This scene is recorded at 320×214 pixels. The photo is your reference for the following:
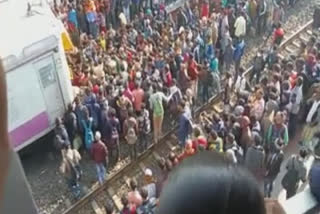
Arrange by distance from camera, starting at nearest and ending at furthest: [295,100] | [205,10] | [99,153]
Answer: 1. [99,153]
2. [295,100]
3. [205,10]

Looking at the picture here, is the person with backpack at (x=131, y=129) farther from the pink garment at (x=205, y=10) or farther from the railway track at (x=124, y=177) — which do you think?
the pink garment at (x=205, y=10)

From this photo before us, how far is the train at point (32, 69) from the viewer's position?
29.2ft

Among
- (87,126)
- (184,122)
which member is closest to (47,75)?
(87,126)

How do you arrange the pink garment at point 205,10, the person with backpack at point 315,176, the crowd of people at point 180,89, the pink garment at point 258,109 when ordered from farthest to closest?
the pink garment at point 205,10 < the pink garment at point 258,109 < the crowd of people at point 180,89 < the person with backpack at point 315,176

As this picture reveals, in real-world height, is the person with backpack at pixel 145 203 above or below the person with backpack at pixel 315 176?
below

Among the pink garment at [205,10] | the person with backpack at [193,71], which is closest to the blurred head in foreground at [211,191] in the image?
the person with backpack at [193,71]

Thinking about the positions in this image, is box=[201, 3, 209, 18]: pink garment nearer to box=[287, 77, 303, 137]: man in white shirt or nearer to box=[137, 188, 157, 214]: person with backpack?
box=[287, 77, 303, 137]: man in white shirt

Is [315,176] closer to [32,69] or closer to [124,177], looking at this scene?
[124,177]

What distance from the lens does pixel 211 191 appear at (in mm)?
1170

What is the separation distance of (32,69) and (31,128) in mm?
1107

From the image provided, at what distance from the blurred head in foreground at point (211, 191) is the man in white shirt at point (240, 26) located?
432 inches

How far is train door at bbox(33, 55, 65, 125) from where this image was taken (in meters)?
9.27

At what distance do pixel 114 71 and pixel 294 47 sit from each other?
16.0 ft

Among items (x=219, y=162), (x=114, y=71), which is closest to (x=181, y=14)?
(x=114, y=71)
